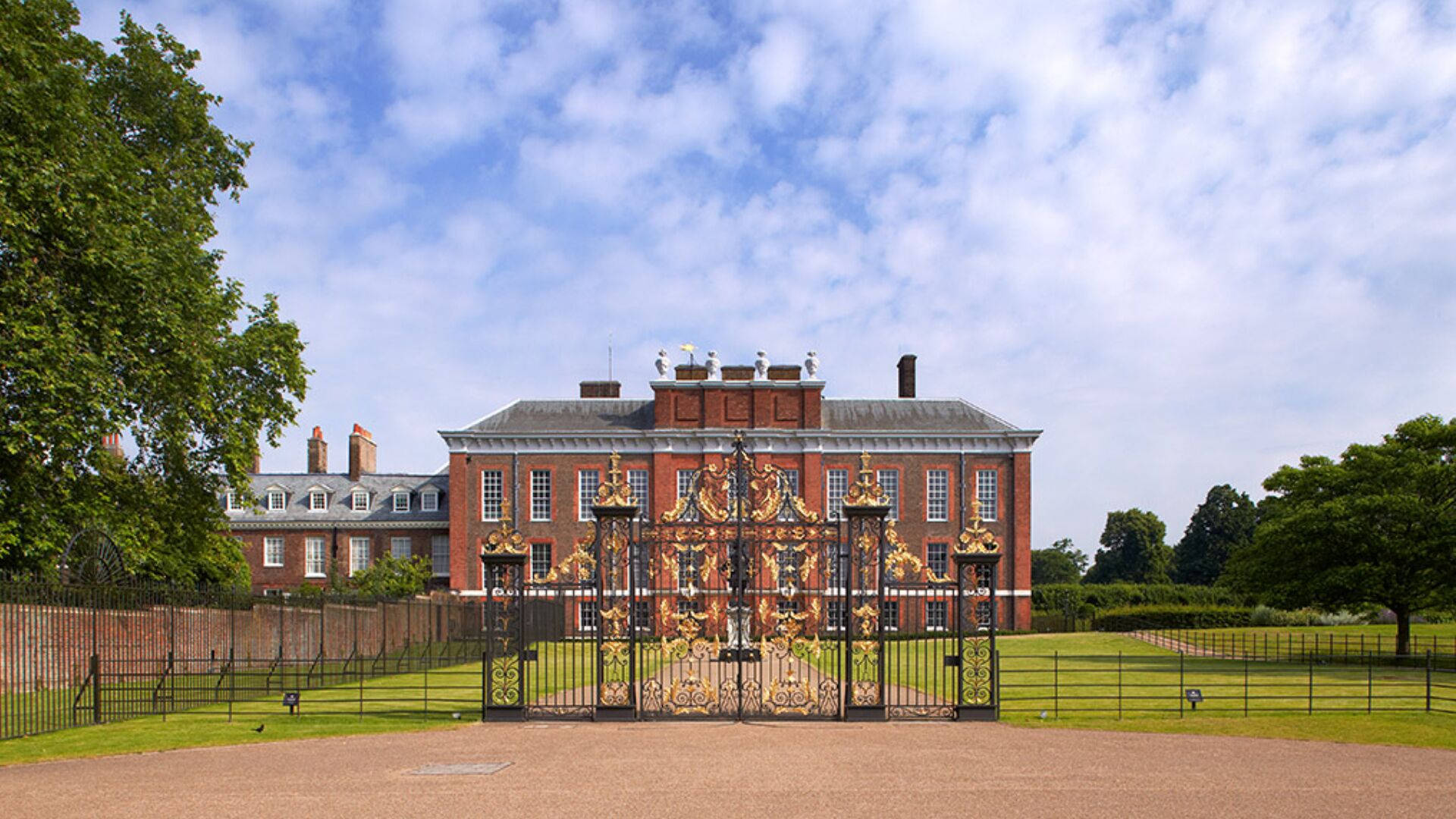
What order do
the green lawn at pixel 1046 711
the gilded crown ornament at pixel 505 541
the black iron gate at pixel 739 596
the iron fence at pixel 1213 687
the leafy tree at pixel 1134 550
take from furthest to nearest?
the leafy tree at pixel 1134 550 < the iron fence at pixel 1213 687 < the gilded crown ornament at pixel 505 541 < the black iron gate at pixel 739 596 < the green lawn at pixel 1046 711

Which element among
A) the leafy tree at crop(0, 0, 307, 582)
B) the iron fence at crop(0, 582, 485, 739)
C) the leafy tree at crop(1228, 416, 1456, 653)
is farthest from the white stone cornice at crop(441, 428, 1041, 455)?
the leafy tree at crop(0, 0, 307, 582)

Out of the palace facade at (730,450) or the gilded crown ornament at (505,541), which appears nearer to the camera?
the gilded crown ornament at (505,541)

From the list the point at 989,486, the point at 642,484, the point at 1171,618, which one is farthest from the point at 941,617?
the point at 1171,618

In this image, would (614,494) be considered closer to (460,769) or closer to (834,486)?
(460,769)

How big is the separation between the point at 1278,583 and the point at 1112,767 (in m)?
23.2

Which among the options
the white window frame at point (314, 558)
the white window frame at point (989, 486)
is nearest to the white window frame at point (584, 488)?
the white window frame at point (314, 558)

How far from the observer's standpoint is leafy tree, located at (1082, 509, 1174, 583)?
276 ft

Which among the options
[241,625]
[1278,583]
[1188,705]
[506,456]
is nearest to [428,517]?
[506,456]

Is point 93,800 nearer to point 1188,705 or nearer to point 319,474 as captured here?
point 1188,705

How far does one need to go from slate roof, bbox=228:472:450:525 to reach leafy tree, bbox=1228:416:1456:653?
1315 inches

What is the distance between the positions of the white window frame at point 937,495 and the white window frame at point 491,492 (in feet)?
56.7

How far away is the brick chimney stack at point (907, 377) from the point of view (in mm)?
50156

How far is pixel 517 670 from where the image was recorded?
51.9 ft

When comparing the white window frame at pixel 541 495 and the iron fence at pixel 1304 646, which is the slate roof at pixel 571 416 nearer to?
the white window frame at pixel 541 495
